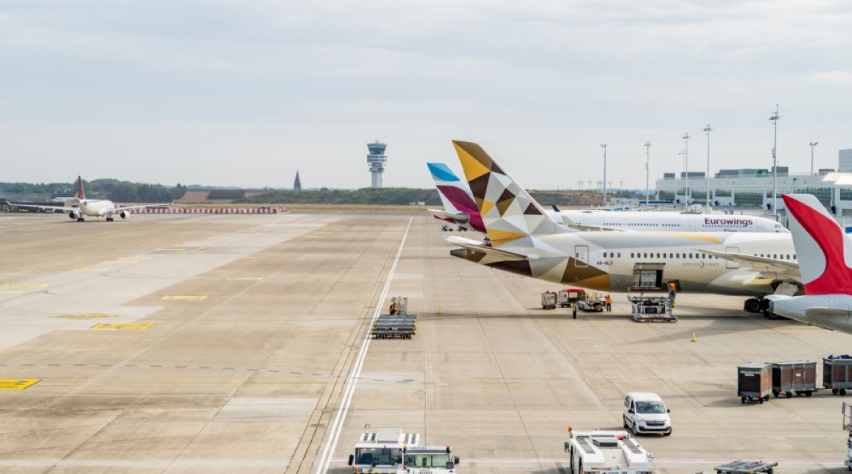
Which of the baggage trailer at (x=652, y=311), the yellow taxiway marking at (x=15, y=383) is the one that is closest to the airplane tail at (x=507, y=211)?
the baggage trailer at (x=652, y=311)

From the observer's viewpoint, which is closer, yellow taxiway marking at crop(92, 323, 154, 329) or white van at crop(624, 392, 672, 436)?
white van at crop(624, 392, 672, 436)

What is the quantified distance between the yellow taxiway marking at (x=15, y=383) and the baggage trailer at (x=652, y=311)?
32.6 meters

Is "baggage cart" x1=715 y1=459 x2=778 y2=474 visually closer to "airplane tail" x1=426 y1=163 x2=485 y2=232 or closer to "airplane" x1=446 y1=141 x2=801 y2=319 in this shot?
"airplane" x1=446 y1=141 x2=801 y2=319

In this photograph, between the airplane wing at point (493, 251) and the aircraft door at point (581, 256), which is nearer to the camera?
the airplane wing at point (493, 251)

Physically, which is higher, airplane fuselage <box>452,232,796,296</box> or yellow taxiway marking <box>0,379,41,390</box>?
airplane fuselage <box>452,232,796,296</box>

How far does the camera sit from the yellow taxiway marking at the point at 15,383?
34969mm

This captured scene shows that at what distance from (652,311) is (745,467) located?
95.5 feet

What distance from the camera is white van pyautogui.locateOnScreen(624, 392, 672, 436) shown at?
28234mm

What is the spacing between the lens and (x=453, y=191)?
102125 mm

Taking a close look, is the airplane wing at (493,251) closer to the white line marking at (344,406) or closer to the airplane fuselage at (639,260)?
the airplane fuselage at (639,260)

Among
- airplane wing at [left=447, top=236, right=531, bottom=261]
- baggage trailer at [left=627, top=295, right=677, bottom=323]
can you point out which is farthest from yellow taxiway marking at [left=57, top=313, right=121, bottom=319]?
baggage trailer at [left=627, top=295, right=677, bottom=323]

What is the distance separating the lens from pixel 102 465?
83.9 ft

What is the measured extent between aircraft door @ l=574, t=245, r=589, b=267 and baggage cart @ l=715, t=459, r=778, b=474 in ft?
98.0

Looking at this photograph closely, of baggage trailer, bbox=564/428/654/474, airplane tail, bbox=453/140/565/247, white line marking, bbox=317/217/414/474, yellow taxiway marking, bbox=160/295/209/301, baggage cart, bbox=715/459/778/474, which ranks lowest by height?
white line marking, bbox=317/217/414/474
